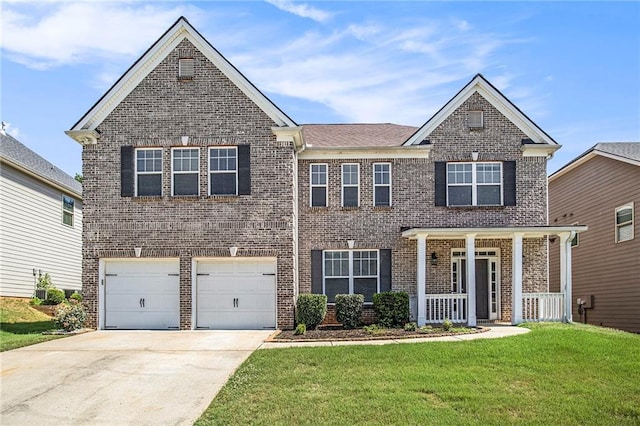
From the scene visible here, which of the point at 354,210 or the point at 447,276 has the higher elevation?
the point at 354,210

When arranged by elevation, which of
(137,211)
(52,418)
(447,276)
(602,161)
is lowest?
(52,418)

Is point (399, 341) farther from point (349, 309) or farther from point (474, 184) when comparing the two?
point (474, 184)

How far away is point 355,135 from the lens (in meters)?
21.8

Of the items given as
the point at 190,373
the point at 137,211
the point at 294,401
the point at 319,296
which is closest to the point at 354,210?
the point at 319,296

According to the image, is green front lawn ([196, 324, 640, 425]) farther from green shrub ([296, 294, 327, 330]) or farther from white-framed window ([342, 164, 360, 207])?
white-framed window ([342, 164, 360, 207])

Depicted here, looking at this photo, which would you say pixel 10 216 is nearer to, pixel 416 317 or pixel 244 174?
pixel 244 174

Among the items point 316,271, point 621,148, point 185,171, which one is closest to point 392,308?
point 316,271

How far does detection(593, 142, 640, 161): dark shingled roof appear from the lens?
67.6 feet

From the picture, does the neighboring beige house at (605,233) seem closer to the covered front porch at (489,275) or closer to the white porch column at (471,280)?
the covered front porch at (489,275)

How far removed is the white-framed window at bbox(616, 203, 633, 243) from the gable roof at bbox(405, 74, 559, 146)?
3470 millimetres

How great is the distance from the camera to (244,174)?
17953 mm

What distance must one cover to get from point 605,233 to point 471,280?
6801mm

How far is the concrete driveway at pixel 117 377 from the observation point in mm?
→ 9609

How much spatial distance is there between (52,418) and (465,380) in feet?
21.3
